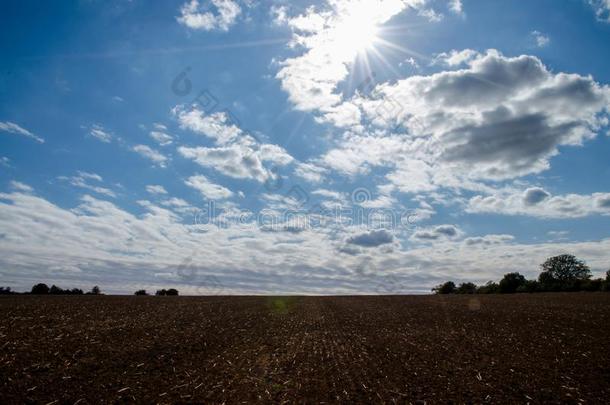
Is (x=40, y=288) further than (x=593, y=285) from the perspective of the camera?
Yes

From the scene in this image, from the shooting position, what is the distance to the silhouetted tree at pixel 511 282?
129000mm

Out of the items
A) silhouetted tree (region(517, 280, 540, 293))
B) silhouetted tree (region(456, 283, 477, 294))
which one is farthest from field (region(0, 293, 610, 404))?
silhouetted tree (region(456, 283, 477, 294))

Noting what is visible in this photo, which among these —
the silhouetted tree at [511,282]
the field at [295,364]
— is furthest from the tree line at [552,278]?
the field at [295,364]

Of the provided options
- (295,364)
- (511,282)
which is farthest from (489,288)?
(295,364)

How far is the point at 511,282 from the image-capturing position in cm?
13025

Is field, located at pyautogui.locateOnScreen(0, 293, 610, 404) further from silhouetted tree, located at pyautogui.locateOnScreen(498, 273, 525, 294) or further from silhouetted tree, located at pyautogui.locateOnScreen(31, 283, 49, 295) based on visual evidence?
silhouetted tree, located at pyautogui.locateOnScreen(498, 273, 525, 294)

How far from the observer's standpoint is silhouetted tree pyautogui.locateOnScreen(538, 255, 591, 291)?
394 ft

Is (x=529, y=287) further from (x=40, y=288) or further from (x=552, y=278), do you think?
(x=40, y=288)

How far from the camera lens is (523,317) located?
3628cm

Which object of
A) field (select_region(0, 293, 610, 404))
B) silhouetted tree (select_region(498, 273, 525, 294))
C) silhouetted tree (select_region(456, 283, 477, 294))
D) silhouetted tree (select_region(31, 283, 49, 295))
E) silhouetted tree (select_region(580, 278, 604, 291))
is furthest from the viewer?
silhouetted tree (select_region(456, 283, 477, 294))

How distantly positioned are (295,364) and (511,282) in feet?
440

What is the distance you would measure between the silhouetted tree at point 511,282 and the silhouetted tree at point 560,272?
602 cm

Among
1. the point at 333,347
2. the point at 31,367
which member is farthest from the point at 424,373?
the point at 31,367

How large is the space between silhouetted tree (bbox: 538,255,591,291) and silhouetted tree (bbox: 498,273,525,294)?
602cm
